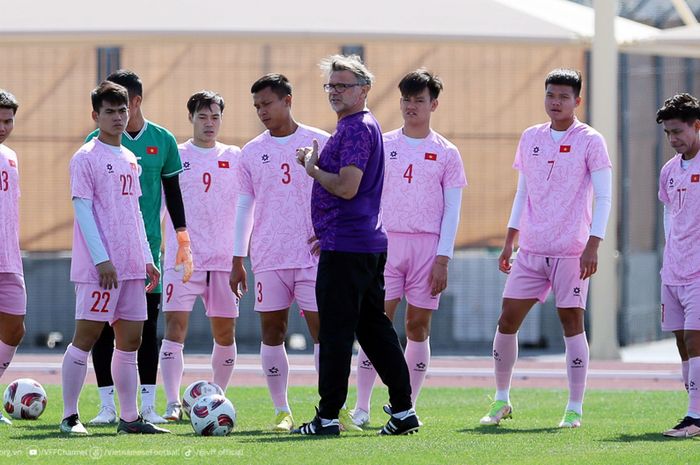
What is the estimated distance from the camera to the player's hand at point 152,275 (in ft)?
29.4

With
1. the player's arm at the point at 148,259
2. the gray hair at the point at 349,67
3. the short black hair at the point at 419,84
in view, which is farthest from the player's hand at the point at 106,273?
the short black hair at the point at 419,84

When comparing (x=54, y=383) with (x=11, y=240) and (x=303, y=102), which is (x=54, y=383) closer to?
(x=11, y=240)

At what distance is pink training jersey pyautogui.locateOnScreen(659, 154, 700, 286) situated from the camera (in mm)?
9188

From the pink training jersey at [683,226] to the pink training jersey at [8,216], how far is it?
4.10 metres

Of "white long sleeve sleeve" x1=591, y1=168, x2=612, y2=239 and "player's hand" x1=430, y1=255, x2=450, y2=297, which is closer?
"white long sleeve sleeve" x1=591, y1=168, x2=612, y2=239

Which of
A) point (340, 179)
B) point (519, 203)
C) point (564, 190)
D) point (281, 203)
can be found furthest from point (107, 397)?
point (564, 190)

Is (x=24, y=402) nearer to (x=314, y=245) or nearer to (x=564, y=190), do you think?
(x=314, y=245)

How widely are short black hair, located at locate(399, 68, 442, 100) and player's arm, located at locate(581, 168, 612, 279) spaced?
44.7 inches

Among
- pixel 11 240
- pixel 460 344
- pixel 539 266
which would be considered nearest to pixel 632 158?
pixel 460 344

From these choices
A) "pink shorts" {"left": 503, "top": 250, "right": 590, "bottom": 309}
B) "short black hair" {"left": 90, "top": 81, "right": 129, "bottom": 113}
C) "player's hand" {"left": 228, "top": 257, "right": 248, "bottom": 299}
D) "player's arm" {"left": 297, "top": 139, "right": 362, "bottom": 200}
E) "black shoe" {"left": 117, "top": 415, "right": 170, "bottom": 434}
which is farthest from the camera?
"pink shorts" {"left": 503, "top": 250, "right": 590, "bottom": 309}

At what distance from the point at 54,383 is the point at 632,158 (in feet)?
29.5

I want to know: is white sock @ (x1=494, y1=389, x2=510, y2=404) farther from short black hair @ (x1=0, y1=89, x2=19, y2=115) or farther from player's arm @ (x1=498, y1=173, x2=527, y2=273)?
short black hair @ (x1=0, y1=89, x2=19, y2=115)

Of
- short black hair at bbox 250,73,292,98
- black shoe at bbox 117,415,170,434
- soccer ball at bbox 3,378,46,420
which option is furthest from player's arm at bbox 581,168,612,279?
soccer ball at bbox 3,378,46,420

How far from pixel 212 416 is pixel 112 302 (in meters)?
0.89
